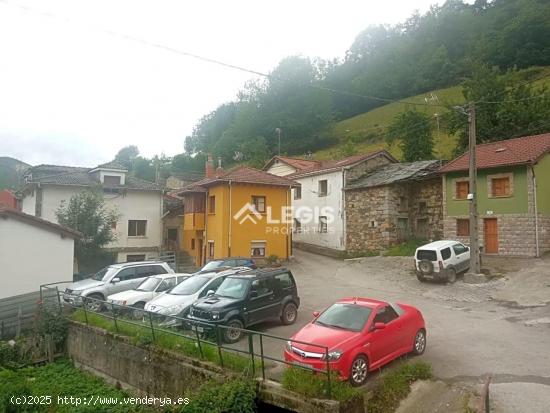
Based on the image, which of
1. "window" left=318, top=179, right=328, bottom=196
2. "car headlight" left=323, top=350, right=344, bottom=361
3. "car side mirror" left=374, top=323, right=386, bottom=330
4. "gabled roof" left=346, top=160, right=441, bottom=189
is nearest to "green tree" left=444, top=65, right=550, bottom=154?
"gabled roof" left=346, top=160, right=441, bottom=189

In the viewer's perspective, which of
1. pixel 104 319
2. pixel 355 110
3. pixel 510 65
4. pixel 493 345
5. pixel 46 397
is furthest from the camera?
pixel 355 110

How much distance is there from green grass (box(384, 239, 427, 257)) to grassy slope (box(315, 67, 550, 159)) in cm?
2021

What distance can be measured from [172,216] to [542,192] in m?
25.3

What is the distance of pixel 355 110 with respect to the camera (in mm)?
82375

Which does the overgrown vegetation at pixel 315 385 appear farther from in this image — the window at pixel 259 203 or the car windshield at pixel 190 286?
the window at pixel 259 203

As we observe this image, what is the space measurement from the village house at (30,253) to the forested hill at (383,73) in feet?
132

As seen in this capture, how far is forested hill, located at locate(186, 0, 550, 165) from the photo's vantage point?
59031 millimetres

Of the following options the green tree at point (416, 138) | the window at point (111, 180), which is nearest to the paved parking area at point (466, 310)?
the window at point (111, 180)

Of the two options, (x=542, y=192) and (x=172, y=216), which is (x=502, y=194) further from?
(x=172, y=216)

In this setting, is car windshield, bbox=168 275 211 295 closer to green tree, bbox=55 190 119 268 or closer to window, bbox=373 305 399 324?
window, bbox=373 305 399 324

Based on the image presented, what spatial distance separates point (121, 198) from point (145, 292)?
18026 millimetres

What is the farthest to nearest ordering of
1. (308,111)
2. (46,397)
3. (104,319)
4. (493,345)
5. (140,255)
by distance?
1. (308,111)
2. (140,255)
3. (104,319)
4. (46,397)
5. (493,345)

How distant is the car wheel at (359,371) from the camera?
799cm

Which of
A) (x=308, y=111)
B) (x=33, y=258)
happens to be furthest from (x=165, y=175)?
(x=33, y=258)
